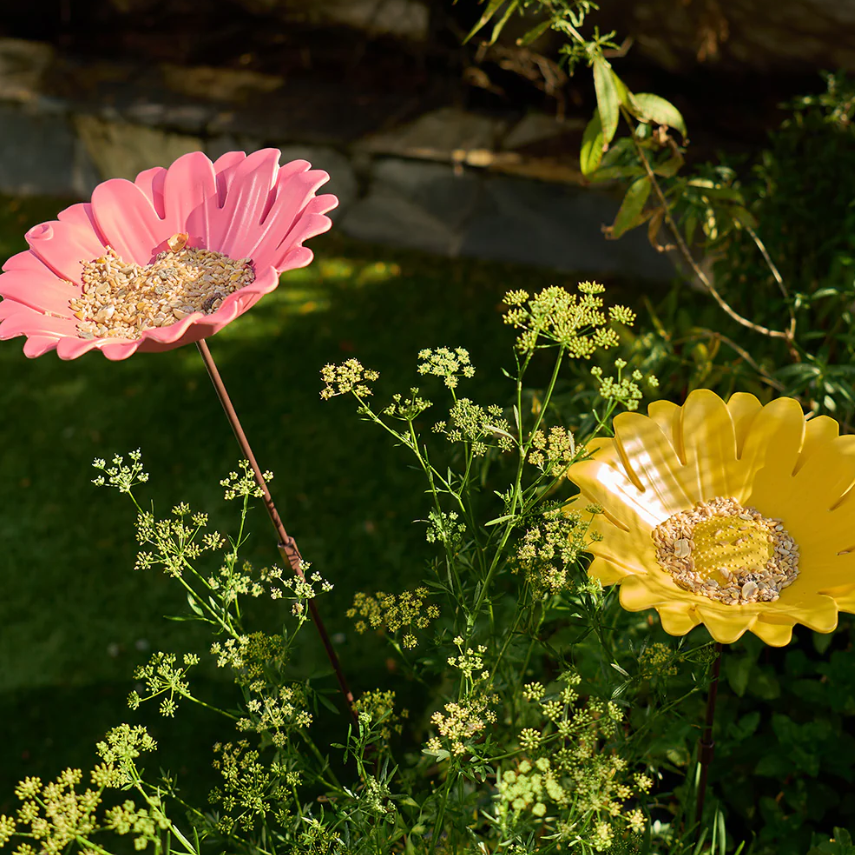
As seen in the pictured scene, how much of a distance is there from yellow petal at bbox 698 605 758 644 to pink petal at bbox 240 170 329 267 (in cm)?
75

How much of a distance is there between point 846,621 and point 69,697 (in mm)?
2152

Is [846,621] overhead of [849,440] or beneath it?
beneath

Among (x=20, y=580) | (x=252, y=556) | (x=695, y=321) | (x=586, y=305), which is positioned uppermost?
(x=586, y=305)

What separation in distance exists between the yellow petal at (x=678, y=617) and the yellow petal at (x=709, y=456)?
0.30 metres

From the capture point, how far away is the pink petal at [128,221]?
1.39 metres

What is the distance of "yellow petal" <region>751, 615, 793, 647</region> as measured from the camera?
1.04m

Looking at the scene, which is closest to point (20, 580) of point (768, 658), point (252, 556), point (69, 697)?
point (69, 697)

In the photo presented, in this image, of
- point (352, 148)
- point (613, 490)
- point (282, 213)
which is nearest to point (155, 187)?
point (282, 213)

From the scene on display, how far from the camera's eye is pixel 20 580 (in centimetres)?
297

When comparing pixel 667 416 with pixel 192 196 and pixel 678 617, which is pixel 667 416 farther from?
pixel 192 196

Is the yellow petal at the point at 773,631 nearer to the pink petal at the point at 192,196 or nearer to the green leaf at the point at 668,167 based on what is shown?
the pink petal at the point at 192,196

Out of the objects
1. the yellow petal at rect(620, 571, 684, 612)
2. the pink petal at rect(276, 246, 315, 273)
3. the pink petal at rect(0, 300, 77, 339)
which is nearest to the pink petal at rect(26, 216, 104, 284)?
the pink petal at rect(0, 300, 77, 339)

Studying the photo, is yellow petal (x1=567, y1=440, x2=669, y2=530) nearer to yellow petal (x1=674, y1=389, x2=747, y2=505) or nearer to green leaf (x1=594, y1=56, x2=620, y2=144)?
yellow petal (x1=674, y1=389, x2=747, y2=505)

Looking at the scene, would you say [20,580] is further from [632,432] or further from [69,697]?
[632,432]
